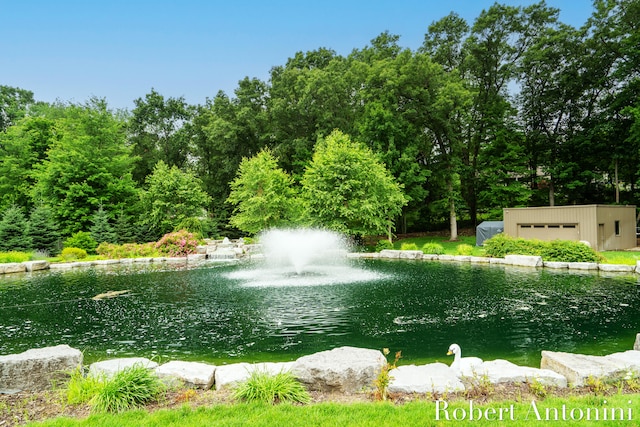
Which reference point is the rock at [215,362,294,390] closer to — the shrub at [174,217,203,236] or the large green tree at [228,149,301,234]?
the large green tree at [228,149,301,234]

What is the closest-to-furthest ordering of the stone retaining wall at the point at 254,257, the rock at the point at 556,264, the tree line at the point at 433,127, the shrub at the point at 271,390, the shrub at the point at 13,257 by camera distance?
the shrub at the point at 271,390 < the stone retaining wall at the point at 254,257 < the rock at the point at 556,264 < the shrub at the point at 13,257 < the tree line at the point at 433,127

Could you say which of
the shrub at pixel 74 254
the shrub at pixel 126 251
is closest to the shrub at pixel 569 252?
the shrub at pixel 126 251

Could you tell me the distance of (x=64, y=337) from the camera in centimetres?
753

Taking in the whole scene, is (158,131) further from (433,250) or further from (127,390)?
(127,390)

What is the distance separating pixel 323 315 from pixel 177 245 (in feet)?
57.7

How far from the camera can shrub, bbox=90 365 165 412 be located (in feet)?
12.7

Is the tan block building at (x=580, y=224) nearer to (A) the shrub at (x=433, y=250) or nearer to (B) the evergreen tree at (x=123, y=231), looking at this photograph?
(A) the shrub at (x=433, y=250)

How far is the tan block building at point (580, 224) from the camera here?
20.5 meters

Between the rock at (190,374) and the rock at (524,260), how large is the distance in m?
16.2

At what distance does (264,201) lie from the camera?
27.2 metres

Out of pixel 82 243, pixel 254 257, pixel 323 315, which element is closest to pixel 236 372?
pixel 323 315

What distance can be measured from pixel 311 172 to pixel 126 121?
20823 mm

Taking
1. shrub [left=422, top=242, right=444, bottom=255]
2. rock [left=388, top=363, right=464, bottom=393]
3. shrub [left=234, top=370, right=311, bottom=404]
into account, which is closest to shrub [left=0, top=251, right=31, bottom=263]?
shrub [left=234, top=370, right=311, bottom=404]

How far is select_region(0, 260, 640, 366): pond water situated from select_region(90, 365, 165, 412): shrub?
2.20 metres
